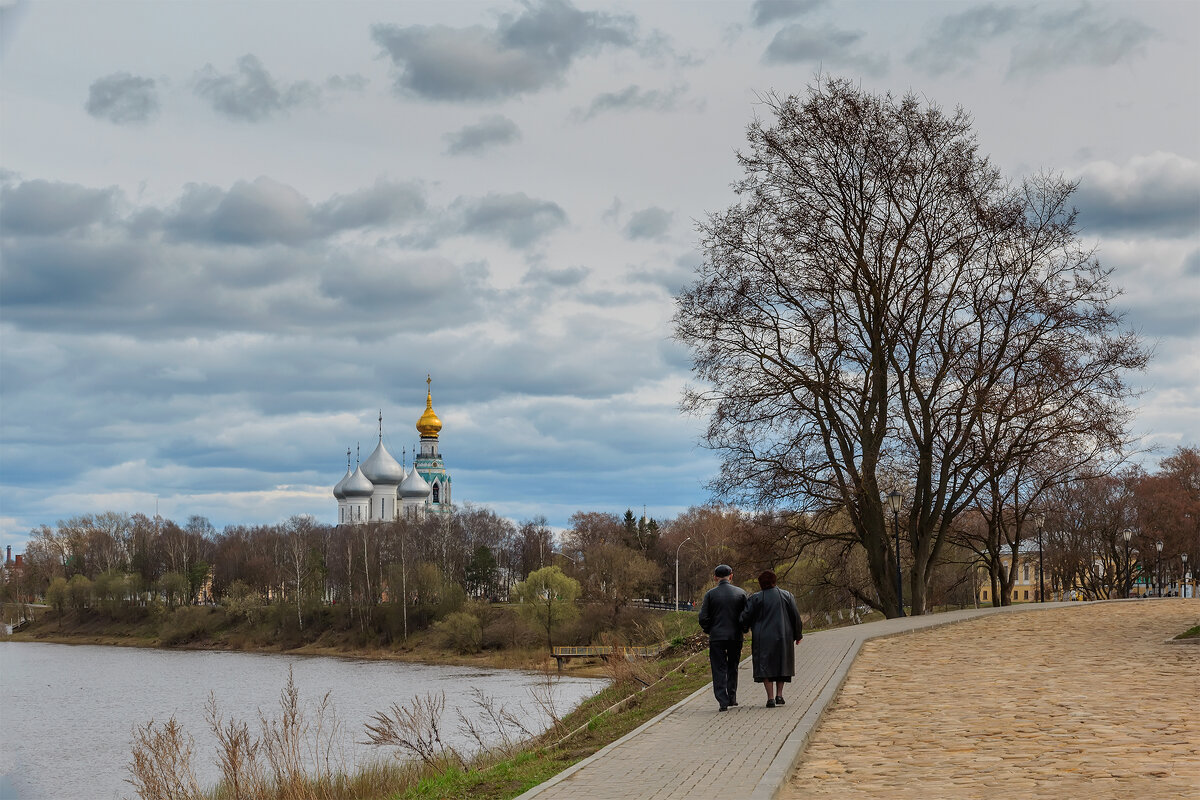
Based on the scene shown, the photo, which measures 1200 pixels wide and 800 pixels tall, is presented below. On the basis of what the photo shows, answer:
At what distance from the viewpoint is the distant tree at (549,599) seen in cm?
7200

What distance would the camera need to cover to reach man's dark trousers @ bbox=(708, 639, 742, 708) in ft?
41.9

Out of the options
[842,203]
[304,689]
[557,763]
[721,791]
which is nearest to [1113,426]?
[842,203]

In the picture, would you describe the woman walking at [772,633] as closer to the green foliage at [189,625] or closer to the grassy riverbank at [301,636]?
the grassy riverbank at [301,636]

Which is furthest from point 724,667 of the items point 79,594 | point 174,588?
point 79,594

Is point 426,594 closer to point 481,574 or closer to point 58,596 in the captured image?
point 481,574

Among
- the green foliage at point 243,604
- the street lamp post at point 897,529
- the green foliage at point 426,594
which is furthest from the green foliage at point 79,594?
the street lamp post at point 897,529

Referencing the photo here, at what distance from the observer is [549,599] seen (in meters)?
73.4

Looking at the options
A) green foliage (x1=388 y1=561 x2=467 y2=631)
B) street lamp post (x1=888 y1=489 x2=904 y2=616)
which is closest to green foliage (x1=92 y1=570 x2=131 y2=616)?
green foliage (x1=388 y1=561 x2=467 y2=631)

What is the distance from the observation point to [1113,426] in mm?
26938

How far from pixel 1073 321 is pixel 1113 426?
8.56 feet

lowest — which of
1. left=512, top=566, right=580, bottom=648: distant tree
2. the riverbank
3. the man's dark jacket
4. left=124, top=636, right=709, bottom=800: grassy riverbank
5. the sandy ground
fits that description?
the riverbank

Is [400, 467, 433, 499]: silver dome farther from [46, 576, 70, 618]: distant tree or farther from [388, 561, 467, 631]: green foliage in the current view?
[388, 561, 467, 631]: green foliage

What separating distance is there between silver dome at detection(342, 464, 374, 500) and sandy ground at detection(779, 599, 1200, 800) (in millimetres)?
119048

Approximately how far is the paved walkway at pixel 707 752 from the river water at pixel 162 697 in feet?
17.0
